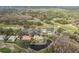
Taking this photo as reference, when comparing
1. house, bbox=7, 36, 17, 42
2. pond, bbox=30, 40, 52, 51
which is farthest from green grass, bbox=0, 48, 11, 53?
pond, bbox=30, 40, 52, 51

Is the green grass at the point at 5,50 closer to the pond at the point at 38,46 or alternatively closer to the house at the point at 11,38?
the house at the point at 11,38

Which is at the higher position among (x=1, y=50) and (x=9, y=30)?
(x=9, y=30)

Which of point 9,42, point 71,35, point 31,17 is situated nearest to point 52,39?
point 71,35

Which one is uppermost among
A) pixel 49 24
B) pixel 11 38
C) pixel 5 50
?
pixel 49 24

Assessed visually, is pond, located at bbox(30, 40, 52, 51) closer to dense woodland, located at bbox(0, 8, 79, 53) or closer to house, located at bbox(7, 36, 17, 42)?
dense woodland, located at bbox(0, 8, 79, 53)

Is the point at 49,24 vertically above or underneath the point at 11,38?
above

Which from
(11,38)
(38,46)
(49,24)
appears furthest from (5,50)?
(49,24)

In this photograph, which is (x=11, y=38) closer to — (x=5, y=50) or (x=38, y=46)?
(x=5, y=50)

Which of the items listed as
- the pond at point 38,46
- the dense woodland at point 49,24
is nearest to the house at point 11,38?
the dense woodland at point 49,24

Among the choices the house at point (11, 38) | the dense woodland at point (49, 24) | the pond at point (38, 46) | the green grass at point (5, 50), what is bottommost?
the green grass at point (5, 50)
